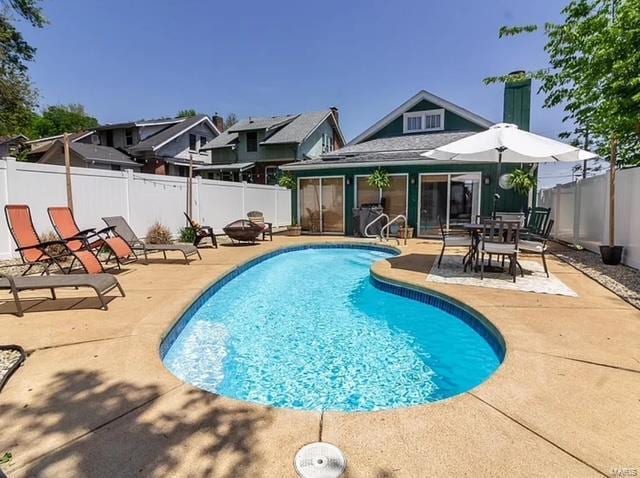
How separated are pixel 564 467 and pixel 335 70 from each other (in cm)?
2228

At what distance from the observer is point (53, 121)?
44781mm

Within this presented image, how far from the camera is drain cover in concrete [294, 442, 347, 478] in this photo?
169cm

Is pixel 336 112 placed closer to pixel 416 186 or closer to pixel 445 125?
pixel 445 125

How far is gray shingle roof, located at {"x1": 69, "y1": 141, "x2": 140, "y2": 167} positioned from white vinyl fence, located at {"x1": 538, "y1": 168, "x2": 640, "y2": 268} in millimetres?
23228

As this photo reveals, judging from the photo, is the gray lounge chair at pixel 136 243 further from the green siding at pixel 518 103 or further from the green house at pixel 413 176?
the green siding at pixel 518 103

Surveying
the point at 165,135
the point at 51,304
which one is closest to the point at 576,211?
the point at 51,304

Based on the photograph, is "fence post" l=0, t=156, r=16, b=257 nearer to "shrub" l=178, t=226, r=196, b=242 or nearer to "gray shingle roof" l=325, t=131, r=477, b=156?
"shrub" l=178, t=226, r=196, b=242

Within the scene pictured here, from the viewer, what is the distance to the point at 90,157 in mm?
20719

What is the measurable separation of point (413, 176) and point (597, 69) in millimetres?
5447

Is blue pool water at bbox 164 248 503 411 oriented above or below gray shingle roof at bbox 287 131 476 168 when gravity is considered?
below

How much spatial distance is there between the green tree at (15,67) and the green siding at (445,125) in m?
13.2

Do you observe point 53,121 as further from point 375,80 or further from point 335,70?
point 375,80

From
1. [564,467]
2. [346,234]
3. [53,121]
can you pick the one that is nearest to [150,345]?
[564,467]

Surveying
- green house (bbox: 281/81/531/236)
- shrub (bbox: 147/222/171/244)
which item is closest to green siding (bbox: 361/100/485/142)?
green house (bbox: 281/81/531/236)
